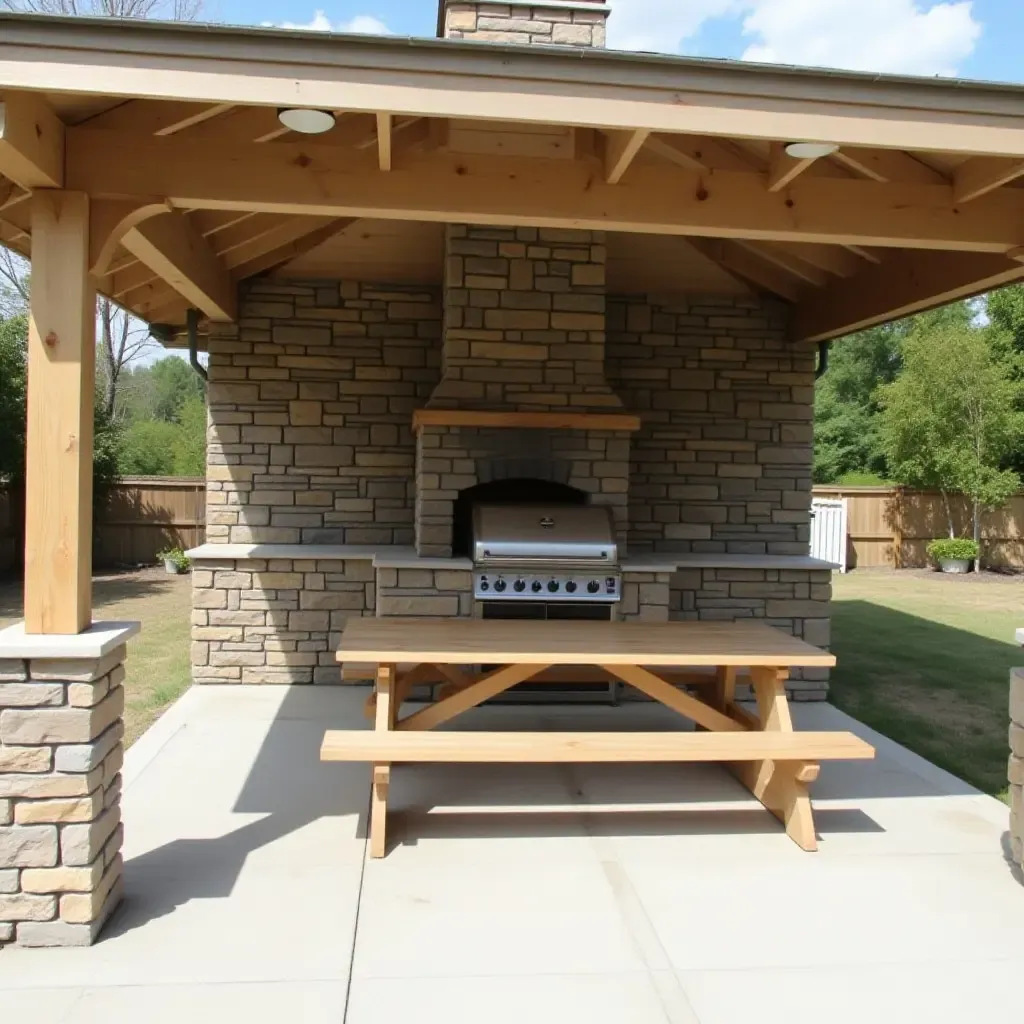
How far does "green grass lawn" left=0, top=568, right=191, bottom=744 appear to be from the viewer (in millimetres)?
6039

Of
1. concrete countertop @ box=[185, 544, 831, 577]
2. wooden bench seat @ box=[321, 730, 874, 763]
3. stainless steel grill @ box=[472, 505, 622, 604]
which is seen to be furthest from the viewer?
concrete countertop @ box=[185, 544, 831, 577]

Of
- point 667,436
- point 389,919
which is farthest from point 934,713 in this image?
point 389,919

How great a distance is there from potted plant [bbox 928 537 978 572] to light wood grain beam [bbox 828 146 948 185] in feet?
40.8

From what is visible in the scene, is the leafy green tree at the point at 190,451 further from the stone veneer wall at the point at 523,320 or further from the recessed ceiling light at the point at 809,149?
the recessed ceiling light at the point at 809,149

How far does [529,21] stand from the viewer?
6137 mm

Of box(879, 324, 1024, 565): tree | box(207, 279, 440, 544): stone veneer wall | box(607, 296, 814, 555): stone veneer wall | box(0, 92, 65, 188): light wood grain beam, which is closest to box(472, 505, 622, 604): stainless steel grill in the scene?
box(607, 296, 814, 555): stone veneer wall

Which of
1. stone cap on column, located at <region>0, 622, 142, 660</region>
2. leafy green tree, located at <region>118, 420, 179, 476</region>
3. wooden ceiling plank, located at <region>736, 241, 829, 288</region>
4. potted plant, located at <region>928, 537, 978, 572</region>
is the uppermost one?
wooden ceiling plank, located at <region>736, 241, 829, 288</region>

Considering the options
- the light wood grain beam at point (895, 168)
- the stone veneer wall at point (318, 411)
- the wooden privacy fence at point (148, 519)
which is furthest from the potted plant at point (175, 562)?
the light wood grain beam at point (895, 168)

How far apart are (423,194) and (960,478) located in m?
13.9

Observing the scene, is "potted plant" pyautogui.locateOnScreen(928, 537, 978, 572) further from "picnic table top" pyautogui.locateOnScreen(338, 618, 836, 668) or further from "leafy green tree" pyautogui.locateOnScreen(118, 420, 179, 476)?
"leafy green tree" pyautogui.locateOnScreen(118, 420, 179, 476)

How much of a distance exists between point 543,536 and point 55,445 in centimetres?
317

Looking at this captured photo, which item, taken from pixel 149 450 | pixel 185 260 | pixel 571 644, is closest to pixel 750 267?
pixel 571 644

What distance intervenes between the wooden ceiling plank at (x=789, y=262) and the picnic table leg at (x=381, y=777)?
398cm

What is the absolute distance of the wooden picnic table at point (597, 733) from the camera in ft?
12.2
